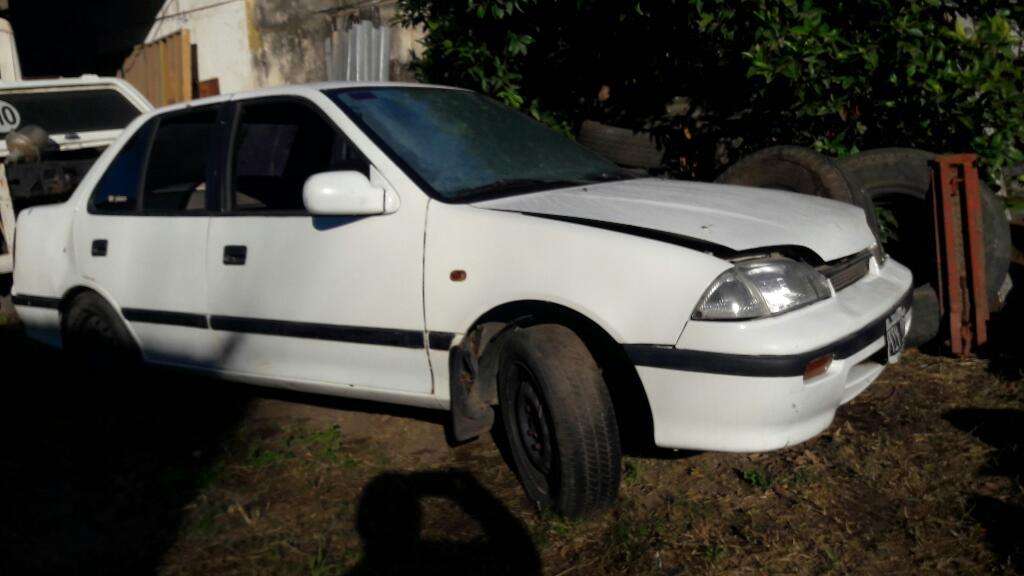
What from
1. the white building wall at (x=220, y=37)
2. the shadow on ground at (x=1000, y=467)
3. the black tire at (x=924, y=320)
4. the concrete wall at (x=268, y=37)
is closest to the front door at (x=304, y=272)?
the shadow on ground at (x=1000, y=467)

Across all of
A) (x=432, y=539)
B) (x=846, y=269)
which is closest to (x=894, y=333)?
(x=846, y=269)

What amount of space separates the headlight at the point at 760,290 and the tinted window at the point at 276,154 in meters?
1.90

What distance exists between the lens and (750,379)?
252 cm

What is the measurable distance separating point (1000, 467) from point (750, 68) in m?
2.36

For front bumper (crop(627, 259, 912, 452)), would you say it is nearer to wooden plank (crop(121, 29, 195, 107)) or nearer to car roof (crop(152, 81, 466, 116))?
car roof (crop(152, 81, 466, 116))

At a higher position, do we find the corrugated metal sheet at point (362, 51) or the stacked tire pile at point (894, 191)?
the corrugated metal sheet at point (362, 51)

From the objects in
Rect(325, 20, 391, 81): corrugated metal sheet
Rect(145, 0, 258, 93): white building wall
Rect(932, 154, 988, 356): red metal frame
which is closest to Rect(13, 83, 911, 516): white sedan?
Rect(932, 154, 988, 356): red metal frame

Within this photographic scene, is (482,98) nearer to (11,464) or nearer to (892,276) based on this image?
(892,276)

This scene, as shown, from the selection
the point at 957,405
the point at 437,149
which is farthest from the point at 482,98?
the point at 957,405

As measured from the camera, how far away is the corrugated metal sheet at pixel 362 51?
10.4m

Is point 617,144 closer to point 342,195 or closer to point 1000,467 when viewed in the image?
point 342,195

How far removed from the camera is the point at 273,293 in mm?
3492

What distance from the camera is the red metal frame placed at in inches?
161

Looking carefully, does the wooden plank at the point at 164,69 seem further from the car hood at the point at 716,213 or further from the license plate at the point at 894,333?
the license plate at the point at 894,333
